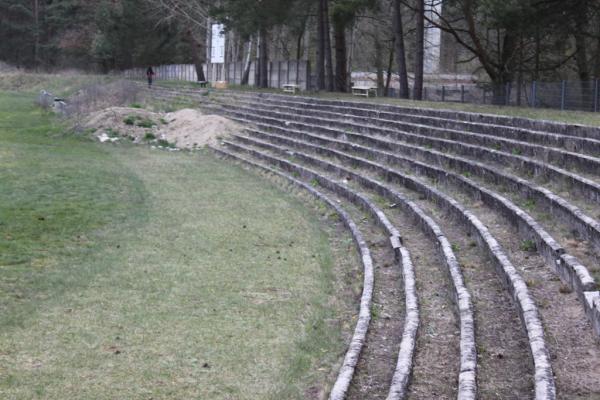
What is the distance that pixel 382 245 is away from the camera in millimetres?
11375

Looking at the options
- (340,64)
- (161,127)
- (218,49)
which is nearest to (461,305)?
(161,127)

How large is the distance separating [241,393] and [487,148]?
Answer: 9313 millimetres

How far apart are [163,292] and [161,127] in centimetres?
2057

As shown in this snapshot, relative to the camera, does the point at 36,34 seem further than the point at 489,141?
Yes

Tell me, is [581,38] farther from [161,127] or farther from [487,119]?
[161,127]

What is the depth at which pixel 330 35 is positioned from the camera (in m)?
45.4

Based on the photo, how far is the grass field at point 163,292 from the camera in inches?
271

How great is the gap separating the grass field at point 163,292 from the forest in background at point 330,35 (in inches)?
540

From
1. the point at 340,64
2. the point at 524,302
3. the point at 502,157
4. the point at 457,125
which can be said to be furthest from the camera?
the point at 340,64

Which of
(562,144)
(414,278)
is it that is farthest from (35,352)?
(562,144)

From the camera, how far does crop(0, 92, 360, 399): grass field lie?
6871 millimetres

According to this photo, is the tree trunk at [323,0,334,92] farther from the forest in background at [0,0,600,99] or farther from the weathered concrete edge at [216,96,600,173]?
the weathered concrete edge at [216,96,600,173]

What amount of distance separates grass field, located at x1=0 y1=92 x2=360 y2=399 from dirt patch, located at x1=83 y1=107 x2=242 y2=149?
9056 millimetres

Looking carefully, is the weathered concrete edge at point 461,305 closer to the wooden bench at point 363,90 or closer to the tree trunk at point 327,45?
the wooden bench at point 363,90
